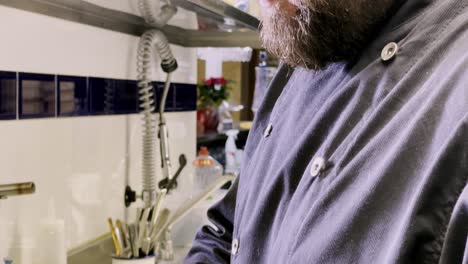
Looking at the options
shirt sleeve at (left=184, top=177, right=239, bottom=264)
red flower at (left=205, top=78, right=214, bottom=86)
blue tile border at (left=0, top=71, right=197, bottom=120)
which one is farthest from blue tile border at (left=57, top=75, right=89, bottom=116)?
red flower at (left=205, top=78, right=214, bottom=86)

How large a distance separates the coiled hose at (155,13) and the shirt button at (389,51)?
0.76m

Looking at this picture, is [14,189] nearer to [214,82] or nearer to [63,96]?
[63,96]

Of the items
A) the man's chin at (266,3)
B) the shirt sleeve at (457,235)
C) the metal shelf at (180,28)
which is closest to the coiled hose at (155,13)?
the metal shelf at (180,28)

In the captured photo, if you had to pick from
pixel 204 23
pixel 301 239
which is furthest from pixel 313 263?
pixel 204 23

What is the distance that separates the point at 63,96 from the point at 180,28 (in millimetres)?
643

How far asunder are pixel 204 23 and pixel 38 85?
716 mm

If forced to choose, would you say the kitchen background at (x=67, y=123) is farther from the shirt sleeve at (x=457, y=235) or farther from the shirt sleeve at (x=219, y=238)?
the shirt sleeve at (x=457, y=235)

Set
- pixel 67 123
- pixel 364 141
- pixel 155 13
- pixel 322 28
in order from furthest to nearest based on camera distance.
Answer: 1. pixel 155 13
2. pixel 67 123
3. pixel 322 28
4. pixel 364 141

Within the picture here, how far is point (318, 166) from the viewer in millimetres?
687

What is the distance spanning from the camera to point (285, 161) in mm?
788

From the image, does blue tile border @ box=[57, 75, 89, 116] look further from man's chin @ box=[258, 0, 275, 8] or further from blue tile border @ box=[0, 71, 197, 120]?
man's chin @ box=[258, 0, 275, 8]

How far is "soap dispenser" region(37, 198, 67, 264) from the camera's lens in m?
1.02

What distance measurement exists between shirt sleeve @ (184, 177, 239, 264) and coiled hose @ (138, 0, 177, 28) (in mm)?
517

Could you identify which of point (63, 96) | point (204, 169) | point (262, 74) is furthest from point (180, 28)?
point (262, 74)
